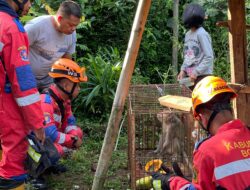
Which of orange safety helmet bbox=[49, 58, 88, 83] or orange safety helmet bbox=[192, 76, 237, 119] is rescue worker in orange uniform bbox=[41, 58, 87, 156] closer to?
orange safety helmet bbox=[49, 58, 88, 83]

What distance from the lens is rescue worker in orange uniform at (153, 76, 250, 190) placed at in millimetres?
2295

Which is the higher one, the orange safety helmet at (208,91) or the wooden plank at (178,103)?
the orange safety helmet at (208,91)

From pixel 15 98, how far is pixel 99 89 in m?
3.81

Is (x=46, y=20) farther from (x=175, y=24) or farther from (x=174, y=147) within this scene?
(x=175, y=24)

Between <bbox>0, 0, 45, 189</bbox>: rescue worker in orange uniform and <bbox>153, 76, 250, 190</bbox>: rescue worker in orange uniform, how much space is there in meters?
1.28

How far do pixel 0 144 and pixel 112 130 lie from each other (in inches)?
36.9

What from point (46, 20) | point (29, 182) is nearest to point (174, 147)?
point (29, 182)

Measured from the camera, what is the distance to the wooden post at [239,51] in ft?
10.8

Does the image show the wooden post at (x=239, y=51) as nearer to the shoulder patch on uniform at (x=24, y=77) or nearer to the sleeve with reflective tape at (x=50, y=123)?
the shoulder patch on uniform at (x=24, y=77)

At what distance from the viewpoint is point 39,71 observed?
4711 millimetres

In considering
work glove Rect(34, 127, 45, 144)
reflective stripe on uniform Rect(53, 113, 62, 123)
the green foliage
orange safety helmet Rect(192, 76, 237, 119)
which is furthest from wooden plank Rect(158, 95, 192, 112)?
the green foliage

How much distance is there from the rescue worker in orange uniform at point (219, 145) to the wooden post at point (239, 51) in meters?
0.85

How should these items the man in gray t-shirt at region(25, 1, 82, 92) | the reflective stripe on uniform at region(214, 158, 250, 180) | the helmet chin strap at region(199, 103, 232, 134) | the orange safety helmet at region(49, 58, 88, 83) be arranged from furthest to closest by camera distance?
the man in gray t-shirt at region(25, 1, 82, 92) < the orange safety helmet at region(49, 58, 88, 83) < the helmet chin strap at region(199, 103, 232, 134) < the reflective stripe on uniform at region(214, 158, 250, 180)

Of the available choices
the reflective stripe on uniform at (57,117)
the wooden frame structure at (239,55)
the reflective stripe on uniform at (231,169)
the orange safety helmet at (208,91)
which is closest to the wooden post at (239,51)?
the wooden frame structure at (239,55)
